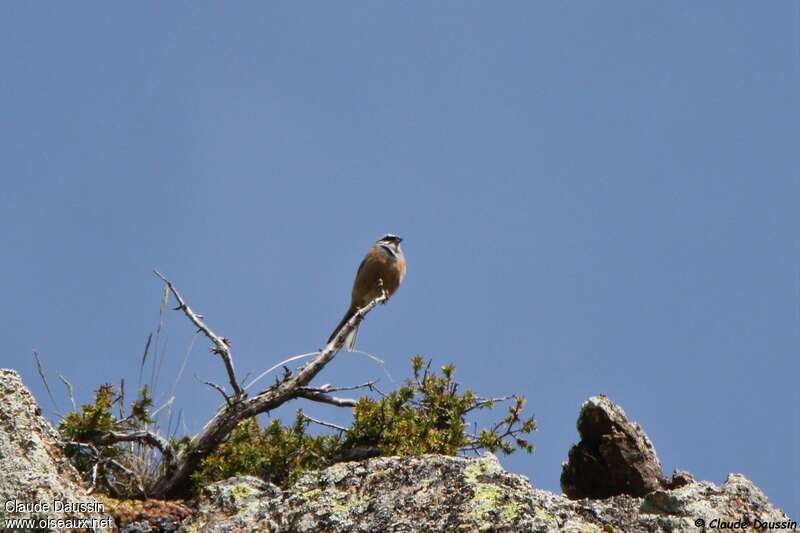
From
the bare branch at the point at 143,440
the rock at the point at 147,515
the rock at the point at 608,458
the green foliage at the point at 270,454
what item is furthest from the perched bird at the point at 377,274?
the rock at the point at 147,515

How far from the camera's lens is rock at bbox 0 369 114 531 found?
13.3 feet

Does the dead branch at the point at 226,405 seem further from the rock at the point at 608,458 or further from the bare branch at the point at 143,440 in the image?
the rock at the point at 608,458

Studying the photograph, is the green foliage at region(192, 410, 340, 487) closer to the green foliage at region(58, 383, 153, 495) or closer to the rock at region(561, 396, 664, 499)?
the green foliage at region(58, 383, 153, 495)

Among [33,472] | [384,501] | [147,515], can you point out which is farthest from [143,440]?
[384,501]

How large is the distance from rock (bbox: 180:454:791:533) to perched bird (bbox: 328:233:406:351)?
25.1 ft

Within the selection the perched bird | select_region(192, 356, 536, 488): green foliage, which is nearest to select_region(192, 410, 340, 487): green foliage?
select_region(192, 356, 536, 488): green foliage

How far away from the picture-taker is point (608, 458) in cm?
518

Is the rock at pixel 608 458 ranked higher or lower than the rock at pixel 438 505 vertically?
higher

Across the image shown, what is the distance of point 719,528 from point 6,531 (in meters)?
3.07

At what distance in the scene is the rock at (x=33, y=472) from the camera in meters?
4.07

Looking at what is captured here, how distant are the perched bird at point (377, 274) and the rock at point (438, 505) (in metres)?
7.64

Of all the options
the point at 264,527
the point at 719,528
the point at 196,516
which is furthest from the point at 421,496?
the point at 719,528

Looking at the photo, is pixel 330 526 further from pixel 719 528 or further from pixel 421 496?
pixel 719 528

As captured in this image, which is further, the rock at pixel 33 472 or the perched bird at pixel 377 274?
the perched bird at pixel 377 274
